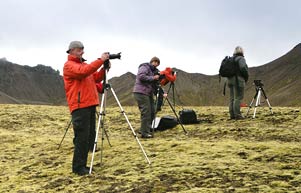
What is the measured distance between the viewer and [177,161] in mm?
10508

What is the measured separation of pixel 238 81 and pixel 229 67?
0.71m

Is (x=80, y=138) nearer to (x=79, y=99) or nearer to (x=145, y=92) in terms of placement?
(x=79, y=99)

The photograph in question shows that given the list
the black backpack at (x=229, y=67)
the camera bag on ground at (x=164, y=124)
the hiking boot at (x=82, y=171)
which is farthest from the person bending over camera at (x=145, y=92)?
the hiking boot at (x=82, y=171)

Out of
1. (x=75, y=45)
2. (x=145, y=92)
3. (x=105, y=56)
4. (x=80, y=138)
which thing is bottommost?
(x=80, y=138)

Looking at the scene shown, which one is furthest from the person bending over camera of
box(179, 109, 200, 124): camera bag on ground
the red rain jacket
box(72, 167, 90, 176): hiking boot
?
box(72, 167, 90, 176): hiking boot

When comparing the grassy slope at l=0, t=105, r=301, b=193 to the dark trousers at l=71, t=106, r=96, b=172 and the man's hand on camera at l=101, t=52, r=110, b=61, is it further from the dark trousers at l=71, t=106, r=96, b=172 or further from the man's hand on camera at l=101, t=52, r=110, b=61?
the man's hand on camera at l=101, t=52, r=110, b=61

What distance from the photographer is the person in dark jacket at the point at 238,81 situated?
703 inches

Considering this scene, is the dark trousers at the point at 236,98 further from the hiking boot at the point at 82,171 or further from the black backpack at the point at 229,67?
the hiking boot at the point at 82,171

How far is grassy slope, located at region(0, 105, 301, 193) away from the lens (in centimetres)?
849

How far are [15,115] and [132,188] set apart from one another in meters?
16.1

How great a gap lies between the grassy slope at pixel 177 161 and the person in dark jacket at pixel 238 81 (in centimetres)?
87

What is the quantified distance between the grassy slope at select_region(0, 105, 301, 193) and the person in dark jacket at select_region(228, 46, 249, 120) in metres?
0.87

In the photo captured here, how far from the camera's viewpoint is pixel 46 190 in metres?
9.11

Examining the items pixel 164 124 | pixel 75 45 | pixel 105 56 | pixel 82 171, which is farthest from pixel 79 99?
pixel 164 124
